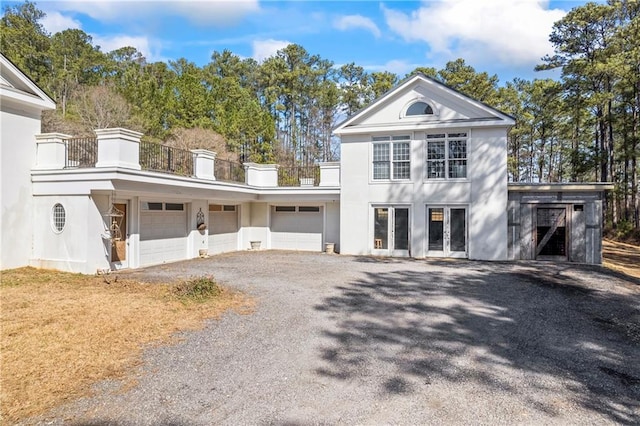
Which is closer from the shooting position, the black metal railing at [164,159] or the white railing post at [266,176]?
the black metal railing at [164,159]

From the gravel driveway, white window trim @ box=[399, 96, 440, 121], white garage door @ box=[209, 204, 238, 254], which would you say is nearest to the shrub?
the gravel driveway

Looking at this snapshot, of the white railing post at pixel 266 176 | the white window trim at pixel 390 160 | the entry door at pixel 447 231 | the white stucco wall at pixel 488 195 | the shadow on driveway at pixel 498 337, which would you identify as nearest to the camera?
the shadow on driveway at pixel 498 337

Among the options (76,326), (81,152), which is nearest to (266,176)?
(81,152)

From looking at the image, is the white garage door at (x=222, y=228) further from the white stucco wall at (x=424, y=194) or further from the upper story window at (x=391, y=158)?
the upper story window at (x=391, y=158)

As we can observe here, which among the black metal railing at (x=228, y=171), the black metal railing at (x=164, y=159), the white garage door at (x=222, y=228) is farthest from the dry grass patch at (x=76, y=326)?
the black metal railing at (x=228, y=171)

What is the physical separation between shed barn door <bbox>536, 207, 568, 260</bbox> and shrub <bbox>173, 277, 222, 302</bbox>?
37.8 ft

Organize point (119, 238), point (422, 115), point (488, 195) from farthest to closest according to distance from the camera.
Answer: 1. point (422, 115)
2. point (488, 195)
3. point (119, 238)

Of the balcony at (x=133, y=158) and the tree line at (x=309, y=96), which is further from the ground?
the tree line at (x=309, y=96)

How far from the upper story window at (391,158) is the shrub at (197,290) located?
29.4ft

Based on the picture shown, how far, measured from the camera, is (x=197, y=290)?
7988mm

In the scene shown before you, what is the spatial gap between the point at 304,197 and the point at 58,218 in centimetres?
904

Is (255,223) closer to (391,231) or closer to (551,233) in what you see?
(391,231)

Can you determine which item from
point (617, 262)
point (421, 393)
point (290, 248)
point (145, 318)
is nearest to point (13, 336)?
point (145, 318)

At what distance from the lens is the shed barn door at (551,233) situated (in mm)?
13555
